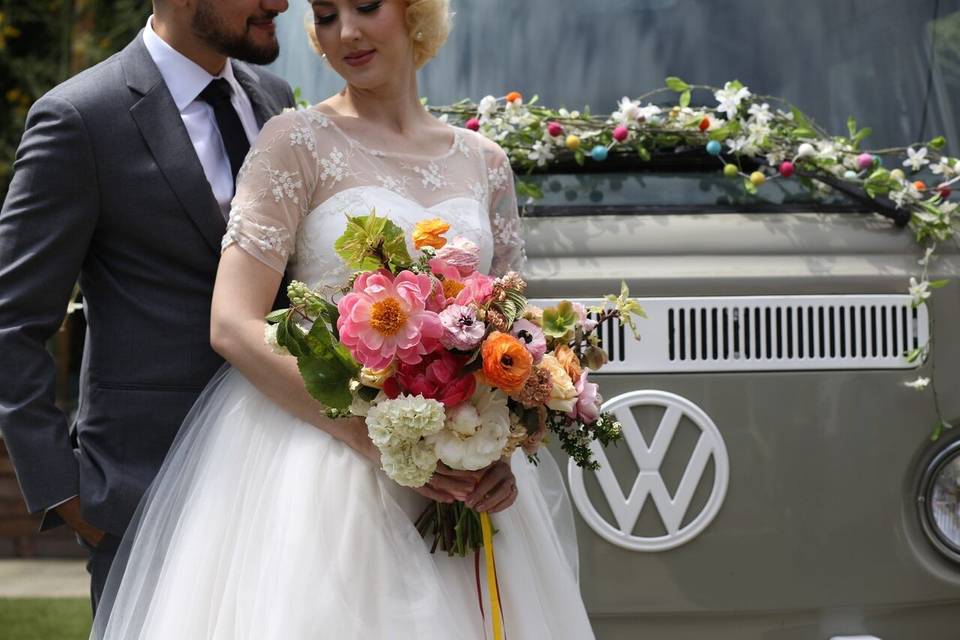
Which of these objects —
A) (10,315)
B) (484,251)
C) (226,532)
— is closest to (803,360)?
(484,251)

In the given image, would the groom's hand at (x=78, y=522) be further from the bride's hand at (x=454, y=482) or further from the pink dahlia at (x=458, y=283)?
the pink dahlia at (x=458, y=283)

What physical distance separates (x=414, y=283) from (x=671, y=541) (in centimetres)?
100

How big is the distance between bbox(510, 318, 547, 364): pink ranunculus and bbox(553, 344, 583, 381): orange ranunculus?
73 millimetres

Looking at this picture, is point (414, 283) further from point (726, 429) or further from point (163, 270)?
point (726, 429)

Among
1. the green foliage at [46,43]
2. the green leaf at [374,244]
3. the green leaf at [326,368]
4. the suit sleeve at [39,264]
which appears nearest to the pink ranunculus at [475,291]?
the green leaf at [374,244]

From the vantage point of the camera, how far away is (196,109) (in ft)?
9.35

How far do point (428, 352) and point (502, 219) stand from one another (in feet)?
2.31

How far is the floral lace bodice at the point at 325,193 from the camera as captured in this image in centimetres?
256

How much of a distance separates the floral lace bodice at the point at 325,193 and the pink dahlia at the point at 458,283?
290 mm

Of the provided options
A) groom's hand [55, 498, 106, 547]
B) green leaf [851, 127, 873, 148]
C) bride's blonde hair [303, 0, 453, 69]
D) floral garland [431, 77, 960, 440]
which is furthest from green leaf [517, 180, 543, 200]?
groom's hand [55, 498, 106, 547]

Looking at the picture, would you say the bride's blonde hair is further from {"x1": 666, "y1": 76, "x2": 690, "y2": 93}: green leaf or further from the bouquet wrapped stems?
the bouquet wrapped stems

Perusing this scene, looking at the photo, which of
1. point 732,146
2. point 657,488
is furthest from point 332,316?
point 732,146

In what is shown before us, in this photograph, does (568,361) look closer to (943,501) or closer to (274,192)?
(274,192)

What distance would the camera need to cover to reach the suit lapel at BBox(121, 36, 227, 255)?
268 centimetres
